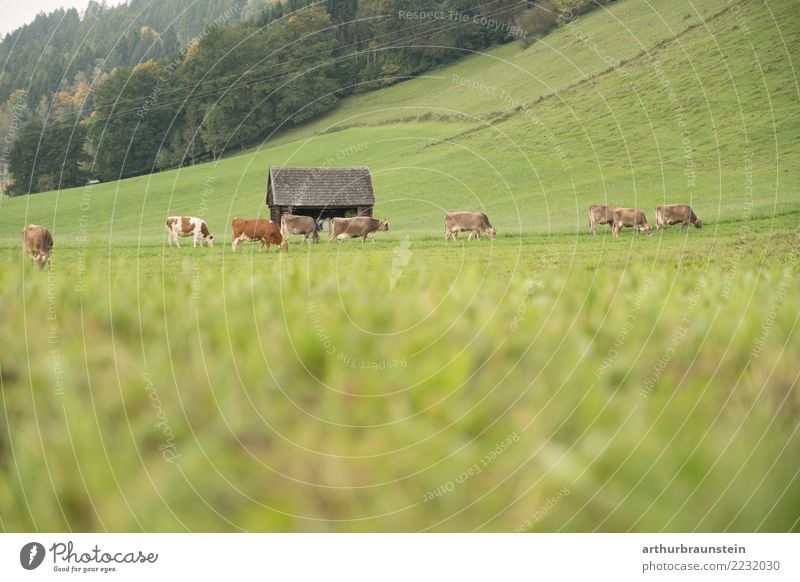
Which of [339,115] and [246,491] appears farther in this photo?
[339,115]

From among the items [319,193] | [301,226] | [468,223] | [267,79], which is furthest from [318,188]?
[468,223]

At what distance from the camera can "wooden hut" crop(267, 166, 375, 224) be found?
26.5m

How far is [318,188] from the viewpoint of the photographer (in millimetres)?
26938

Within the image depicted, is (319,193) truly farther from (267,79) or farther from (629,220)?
(629,220)

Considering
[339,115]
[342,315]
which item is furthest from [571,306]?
[339,115]

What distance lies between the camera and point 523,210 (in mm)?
32062

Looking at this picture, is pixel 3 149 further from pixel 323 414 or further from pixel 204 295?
pixel 323 414

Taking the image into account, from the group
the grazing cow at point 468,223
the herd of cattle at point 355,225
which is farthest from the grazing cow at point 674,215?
the grazing cow at point 468,223

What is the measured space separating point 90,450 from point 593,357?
1332mm

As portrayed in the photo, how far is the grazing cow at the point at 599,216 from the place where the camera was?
23.2 meters

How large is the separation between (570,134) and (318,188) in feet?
62.9

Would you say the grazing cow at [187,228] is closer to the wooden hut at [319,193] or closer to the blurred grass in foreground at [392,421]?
the wooden hut at [319,193]

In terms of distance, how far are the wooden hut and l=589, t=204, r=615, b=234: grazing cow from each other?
7.42 m

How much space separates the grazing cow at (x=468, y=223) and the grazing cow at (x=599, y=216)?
318cm
